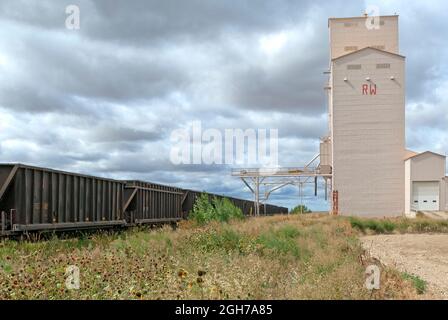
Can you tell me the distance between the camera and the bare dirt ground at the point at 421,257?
11.5m

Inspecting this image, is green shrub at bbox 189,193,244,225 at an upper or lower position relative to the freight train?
lower

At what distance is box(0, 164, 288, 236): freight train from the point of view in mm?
14422

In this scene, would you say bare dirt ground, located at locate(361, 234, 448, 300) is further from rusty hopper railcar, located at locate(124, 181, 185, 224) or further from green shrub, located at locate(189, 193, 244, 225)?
rusty hopper railcar, located at locate(124, 181, 185, 224)

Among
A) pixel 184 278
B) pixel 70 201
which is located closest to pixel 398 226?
pixel 70 201

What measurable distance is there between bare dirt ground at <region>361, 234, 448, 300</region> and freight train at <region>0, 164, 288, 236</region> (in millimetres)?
10120

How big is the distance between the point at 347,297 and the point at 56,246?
8.20 m

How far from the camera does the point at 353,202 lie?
1506 inches

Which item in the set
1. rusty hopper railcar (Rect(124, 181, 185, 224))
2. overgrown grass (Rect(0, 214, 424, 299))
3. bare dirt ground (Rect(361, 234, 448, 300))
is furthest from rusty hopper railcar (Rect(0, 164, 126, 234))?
bare dirt ground (Rect(361, 234, 448, 300))

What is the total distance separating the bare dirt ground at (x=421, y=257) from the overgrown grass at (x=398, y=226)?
4.38 m

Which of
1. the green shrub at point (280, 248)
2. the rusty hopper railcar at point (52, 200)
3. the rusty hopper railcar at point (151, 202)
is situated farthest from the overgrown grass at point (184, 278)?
the rusty hopper railcar at point (151, 202)

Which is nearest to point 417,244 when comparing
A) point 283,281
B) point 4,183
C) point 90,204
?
point 90,204

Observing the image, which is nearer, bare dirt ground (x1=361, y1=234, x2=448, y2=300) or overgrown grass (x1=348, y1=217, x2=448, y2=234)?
bare dirt ground (x1=361, y1=234, x2=448, y2=300)
